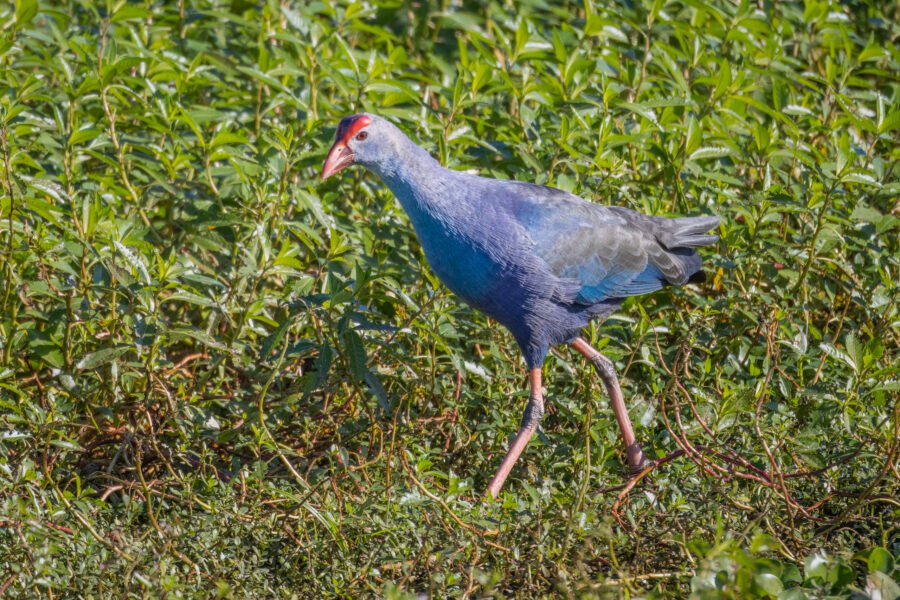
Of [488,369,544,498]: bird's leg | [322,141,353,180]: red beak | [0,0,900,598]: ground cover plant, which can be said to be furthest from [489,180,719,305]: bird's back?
[322,141,353,180]: red beak

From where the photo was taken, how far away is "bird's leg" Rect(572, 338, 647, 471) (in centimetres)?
353

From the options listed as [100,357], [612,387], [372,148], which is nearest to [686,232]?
[612,387]

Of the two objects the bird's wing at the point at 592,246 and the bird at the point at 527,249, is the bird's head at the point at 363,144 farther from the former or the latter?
the bird's wing at the point at 592,246

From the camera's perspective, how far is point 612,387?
3.60 metres

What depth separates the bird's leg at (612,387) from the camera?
139 inches

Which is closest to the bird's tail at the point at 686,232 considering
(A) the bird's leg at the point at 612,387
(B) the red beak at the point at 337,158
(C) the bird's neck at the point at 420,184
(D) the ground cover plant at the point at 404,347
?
(D) the ground cover plant at the point at 404,347

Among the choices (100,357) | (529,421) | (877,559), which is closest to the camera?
(877,559)

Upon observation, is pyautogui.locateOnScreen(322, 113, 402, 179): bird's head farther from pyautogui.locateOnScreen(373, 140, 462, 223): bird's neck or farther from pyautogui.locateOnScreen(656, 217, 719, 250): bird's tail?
pyautogui.locateOnScreen(656, 217, 719, 250): bird's tail

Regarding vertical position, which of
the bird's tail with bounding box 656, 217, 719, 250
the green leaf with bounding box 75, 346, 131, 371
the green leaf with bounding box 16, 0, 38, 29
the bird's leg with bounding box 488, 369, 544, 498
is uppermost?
the green leaf with bounding box 16, 0, 38, 29

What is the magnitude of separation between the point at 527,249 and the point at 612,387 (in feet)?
2.06

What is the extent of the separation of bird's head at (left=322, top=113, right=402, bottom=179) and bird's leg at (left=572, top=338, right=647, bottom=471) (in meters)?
0.94

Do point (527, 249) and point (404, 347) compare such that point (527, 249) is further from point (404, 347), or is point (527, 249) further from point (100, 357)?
point (100, 357)

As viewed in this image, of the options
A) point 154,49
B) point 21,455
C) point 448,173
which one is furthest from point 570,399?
point 154,49

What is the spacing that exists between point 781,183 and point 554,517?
2.20 m
